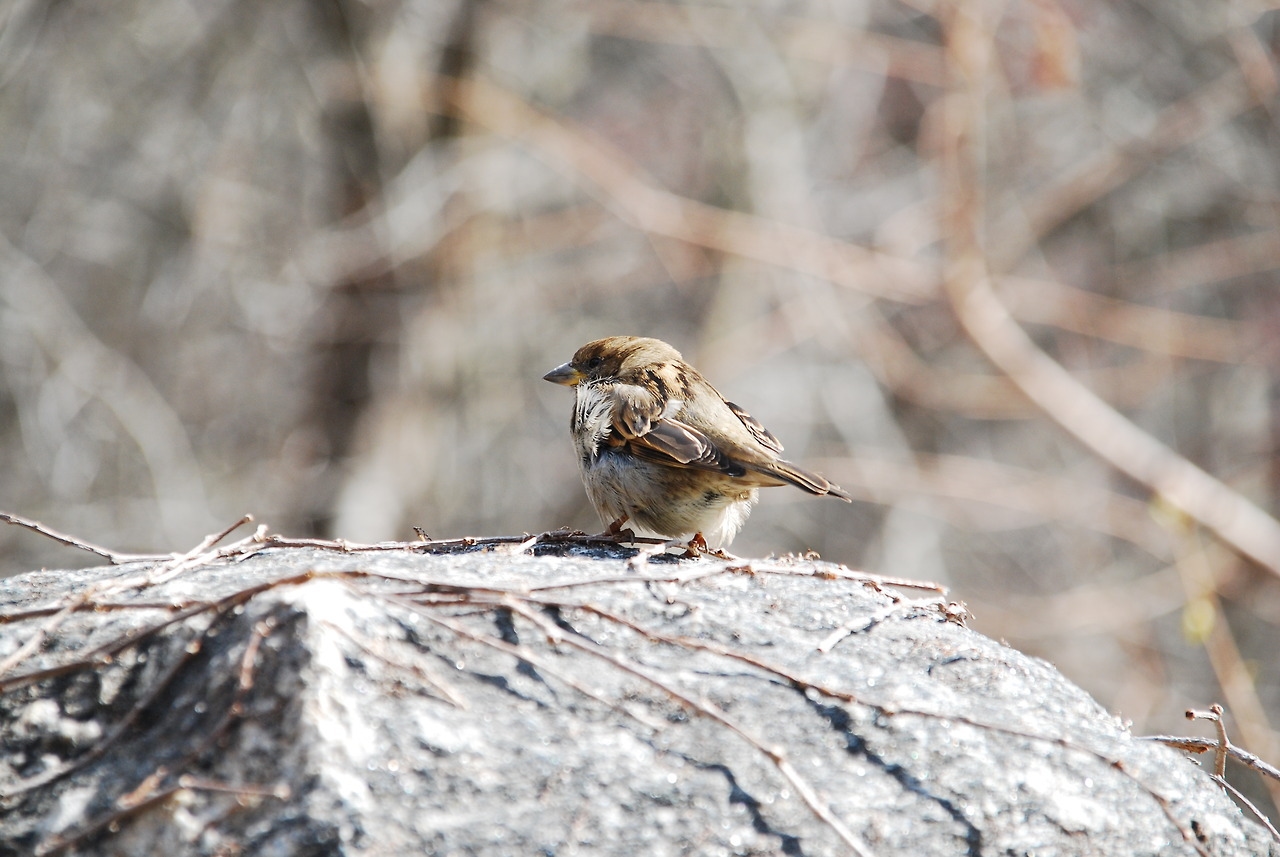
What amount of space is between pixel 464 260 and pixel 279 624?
6.99 metres

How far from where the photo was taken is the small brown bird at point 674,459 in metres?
4.15

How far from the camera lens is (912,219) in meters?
8.85

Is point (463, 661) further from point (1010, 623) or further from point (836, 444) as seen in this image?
point (836, 444)

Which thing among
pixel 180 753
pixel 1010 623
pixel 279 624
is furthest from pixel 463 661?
pixel 1010 623

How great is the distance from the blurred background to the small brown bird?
10.5 ft

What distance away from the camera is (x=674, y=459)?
417 cm

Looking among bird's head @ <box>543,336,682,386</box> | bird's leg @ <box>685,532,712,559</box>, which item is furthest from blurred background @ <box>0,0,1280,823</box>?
bird's leg @ <box>685,532,712,559</box>

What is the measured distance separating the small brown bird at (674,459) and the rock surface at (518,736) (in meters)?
1.34

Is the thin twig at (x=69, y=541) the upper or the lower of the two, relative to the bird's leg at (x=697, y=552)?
lower

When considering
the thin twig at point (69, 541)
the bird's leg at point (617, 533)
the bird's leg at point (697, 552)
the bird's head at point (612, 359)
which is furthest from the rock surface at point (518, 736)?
the bird's head at point (612, 359)

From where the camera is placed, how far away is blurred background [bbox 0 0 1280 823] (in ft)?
28.5

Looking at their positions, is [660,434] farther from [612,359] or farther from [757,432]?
[612,359]

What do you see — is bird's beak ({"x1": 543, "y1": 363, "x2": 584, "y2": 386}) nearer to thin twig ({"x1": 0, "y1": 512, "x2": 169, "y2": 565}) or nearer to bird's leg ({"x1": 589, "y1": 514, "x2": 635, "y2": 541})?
bird's leg ({"x1": 589, "y1": 514, "x2": 635, "y2": 541})

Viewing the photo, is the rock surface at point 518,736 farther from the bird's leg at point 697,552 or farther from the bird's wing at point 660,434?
the bird's wing at point 660,434
